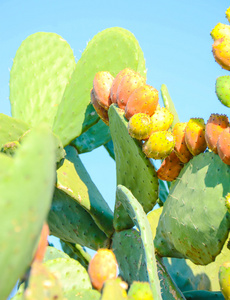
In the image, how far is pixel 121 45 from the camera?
2.45m

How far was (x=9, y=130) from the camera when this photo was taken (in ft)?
7.20

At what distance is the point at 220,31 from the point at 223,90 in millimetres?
269

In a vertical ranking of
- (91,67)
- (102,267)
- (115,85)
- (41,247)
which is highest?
(91,67)

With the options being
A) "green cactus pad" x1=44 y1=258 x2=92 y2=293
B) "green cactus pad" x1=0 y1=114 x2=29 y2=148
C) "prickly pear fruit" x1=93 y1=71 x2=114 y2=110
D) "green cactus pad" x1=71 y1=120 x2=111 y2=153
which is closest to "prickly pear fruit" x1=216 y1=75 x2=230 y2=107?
"prickly pear fruit" x1=93 y1=71 x2=114 y2=110

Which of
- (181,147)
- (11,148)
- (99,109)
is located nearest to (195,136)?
(181,147)

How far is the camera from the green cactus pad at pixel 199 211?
1644 millimetres

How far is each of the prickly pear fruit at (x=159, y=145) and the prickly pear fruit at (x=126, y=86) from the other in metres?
0.26

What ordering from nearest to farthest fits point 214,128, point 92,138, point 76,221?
point 214,128
point 76,221
point 92,138

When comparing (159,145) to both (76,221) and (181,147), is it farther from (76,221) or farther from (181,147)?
(76,221)

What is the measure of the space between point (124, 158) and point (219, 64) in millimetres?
620

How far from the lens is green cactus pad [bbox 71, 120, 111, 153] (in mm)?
2666

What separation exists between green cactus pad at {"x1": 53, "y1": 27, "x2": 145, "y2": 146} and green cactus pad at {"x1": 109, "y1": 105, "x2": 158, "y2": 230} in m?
0.33

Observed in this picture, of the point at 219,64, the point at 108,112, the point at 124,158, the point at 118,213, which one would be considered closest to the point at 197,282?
the point at 118,213

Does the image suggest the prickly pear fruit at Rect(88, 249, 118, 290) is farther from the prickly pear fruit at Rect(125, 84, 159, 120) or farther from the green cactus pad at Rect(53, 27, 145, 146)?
the green cactus pad at Rect(53, 27, 145, 146)
